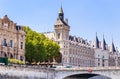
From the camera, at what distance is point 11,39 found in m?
82.1

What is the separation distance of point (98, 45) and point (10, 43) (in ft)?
274

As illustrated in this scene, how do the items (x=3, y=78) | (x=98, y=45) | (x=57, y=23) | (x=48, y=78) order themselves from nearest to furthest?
(x=3, y=78), (x=48, y=78), (x=57, y=23), (x=98, y=45)

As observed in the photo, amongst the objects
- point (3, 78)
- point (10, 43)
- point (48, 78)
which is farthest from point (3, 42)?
point (3, 78)

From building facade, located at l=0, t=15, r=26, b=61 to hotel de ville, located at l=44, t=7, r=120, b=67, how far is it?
44666 mm

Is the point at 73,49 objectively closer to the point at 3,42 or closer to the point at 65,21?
the point at 65,21

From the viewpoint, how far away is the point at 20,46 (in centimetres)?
8425

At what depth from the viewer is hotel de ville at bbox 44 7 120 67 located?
135 meters

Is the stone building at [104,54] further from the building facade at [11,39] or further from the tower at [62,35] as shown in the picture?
the building facade at [11,39]

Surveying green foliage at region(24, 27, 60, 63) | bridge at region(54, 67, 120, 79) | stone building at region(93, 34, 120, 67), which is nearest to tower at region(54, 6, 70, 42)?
stone building at region(93, 34, 120, 67)

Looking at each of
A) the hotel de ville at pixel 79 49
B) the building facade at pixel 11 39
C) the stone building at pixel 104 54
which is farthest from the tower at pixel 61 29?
the building facade at pixel 11 39

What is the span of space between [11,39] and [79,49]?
66005mm

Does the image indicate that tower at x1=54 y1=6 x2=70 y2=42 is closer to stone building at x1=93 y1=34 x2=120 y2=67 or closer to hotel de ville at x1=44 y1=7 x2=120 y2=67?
hotel de ville at x1=44 y1=7 x2=120 y2=67

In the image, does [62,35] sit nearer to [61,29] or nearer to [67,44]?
[61,29]

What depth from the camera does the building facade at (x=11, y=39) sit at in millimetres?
79625
